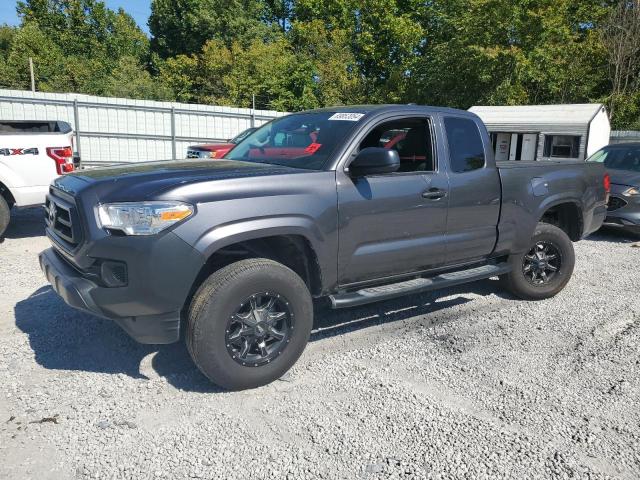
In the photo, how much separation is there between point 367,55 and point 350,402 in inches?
1462

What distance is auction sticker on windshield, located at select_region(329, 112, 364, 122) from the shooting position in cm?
405

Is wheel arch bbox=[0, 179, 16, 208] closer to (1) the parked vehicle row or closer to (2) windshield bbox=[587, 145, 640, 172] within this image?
(1) the parked vehicle row

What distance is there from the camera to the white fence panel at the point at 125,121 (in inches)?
599

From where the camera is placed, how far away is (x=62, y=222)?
11.4ft

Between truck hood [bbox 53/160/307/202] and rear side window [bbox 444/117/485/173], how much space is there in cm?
155

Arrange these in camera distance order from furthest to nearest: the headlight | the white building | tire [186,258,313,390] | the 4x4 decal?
the white building < the 4x4 decal < tire [186,258,313,390] < the headlight

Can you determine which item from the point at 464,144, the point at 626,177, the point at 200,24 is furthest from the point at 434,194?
the point at 200,24

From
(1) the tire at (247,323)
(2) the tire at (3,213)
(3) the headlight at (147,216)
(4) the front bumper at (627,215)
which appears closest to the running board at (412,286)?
(1) the tire at (247,323)

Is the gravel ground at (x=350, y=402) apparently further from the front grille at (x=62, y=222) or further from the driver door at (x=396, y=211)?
the front grille at (x=62, y=222)

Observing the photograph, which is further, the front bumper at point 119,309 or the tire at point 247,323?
the tire at point 247,323

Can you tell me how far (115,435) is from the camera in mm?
2889

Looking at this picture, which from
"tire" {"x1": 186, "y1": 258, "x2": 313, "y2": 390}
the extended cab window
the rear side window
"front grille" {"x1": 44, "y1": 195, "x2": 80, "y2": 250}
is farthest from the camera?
the rear side window

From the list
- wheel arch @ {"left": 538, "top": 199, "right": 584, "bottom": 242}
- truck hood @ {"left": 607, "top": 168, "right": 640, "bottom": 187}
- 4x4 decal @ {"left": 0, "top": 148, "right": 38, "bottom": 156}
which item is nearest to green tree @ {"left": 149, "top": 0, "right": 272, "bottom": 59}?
truck hood @ {"left": 607, "top": 168, "right": 640, "bottom": 187}

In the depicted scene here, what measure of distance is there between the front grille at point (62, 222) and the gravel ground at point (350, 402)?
3.03 feet
